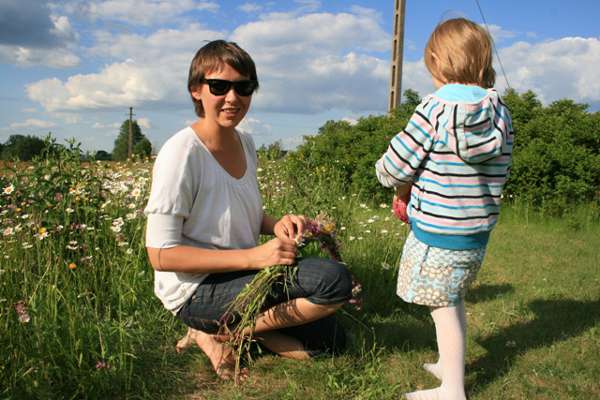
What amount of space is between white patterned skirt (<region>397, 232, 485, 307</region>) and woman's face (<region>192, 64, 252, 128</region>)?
1044 millimetres

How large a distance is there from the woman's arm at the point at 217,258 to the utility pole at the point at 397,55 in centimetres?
731

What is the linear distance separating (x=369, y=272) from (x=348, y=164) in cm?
401

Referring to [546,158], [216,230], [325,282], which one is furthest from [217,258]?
[546,158]

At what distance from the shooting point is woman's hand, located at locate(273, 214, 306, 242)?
2443 mm

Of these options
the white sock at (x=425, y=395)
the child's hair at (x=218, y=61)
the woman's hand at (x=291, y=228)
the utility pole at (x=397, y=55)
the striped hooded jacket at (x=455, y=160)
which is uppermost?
the utility pole at (x=397, y=55)

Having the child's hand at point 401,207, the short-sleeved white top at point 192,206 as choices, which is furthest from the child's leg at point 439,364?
the short-sleeved white top at point 192,206

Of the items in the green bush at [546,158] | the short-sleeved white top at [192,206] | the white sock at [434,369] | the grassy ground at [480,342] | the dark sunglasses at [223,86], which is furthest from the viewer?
the green bush at [546,158]

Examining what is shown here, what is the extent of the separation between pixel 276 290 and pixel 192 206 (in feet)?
1.83

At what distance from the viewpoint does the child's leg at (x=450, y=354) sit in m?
2.33

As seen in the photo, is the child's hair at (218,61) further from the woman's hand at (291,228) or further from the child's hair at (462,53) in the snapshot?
the child's hair at (462,53)

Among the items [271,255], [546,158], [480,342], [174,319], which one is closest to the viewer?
[271,255]

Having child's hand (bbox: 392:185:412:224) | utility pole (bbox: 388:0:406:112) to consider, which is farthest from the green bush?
child's hand (bbox: 392:185:412:224)

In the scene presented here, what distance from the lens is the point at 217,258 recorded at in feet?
7.59

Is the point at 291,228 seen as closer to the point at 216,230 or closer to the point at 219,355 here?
the point at 216,230
